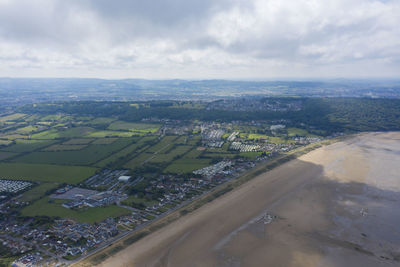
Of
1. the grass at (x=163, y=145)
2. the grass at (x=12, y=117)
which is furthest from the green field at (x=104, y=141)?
the grass at (x=12, y=117)

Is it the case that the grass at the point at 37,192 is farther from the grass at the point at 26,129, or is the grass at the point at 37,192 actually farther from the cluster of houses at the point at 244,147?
the grass at the point at 26,129

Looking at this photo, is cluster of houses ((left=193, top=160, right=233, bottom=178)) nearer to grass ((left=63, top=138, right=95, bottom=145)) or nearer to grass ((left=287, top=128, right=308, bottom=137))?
grass ((left=287, top=128, right=308, bottom=137))

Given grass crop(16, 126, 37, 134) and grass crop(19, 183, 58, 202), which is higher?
grass crop(16, 126, 37, 134)

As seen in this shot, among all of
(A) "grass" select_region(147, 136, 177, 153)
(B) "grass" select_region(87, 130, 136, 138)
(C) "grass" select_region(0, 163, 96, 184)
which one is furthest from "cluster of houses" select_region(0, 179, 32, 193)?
(B) "grass" select_region(87, 130, 136, 138)

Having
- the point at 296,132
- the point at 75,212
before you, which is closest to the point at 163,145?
the point at 75,212

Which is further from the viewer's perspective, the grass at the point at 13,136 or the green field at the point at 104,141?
the grass at the point at 13,136

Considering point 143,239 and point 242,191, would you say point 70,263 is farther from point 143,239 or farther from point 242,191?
point 242,191
